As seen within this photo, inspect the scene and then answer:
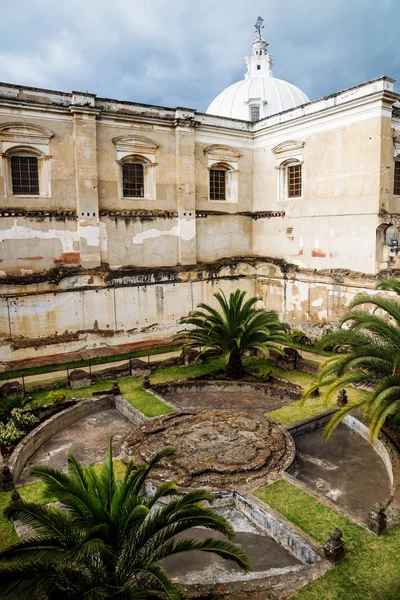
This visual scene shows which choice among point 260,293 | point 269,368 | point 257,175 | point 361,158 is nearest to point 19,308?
point 269,368

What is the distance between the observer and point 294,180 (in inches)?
724

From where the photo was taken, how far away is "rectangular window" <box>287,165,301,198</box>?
1816 cm

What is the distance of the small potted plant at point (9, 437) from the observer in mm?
9422

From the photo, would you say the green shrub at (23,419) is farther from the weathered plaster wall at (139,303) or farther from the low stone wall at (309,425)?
the low stone wall at (309,425)

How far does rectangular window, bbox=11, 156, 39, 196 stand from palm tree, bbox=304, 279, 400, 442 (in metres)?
11.2

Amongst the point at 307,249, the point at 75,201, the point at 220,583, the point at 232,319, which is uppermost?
the point at 75,201

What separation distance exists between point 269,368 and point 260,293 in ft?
22.0

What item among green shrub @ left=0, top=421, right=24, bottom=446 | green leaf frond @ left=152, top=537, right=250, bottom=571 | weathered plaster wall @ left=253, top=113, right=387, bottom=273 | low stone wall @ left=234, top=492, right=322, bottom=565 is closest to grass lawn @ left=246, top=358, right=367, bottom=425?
low stone wall @ left=234, top=492, right=322, bottom=565

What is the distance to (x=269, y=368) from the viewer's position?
13.9 meters

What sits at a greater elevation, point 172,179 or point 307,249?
point 172,179

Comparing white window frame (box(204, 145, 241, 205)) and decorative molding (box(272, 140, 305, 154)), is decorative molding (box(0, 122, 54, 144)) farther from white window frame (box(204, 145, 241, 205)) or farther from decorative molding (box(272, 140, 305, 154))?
decorative molding (box(272, 140, 305, 154))

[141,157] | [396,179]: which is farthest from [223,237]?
[396,179]

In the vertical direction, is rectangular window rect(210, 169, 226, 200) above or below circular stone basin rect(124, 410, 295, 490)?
above

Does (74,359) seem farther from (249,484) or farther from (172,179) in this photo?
(249,484)
